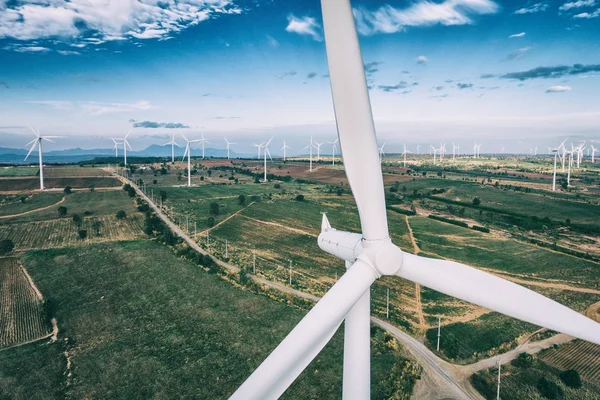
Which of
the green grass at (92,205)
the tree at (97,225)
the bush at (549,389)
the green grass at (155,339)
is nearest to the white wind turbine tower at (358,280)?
the green grass at (155,339)

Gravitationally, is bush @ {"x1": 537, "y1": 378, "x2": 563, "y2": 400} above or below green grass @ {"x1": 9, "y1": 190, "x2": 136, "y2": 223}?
below

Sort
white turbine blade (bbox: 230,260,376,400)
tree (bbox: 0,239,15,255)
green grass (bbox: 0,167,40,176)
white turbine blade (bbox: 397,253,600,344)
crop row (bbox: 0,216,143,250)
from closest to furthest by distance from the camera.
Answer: white turbine blade (bbox: 230,260,376,400), white turbine blade (bbox: 397,253,600,344), tree (bbox: 0,239,15,255), crop row (bbox: 0,216,143,250), green grass (bbox: 0,167,40,176)

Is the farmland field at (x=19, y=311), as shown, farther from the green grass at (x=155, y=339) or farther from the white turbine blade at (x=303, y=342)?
the white turbine blade at (x=303, y=342)

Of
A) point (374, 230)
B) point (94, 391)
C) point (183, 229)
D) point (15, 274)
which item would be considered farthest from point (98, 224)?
point (374, 230)

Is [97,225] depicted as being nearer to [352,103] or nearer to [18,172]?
[352,103]

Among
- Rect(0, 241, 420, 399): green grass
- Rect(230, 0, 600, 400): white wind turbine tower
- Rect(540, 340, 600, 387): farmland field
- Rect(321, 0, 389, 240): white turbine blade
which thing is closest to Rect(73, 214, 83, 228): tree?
Rect(0, 241, 420, 399): green grass

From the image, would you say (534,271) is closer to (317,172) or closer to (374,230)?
(374,230)

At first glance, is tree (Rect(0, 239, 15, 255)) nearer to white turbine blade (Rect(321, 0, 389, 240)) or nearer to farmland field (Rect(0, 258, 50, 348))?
farmland field (Rect(0, 258, 50, 348))
